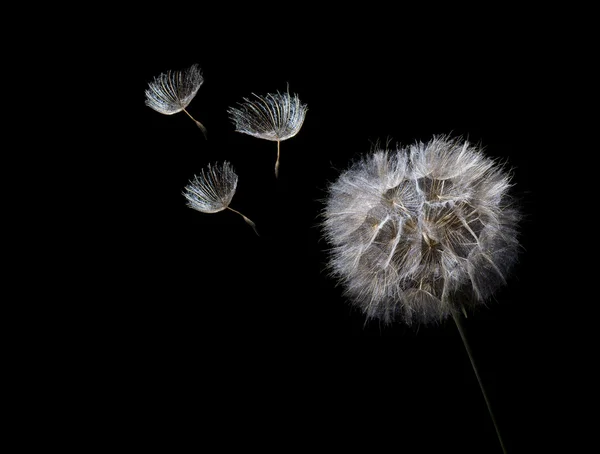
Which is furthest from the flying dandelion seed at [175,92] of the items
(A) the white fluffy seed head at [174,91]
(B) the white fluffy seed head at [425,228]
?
(B) the white fluffy seed head at [425,228]

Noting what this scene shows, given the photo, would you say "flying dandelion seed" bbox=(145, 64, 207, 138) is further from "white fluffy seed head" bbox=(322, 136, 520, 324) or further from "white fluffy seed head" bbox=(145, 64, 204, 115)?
"white fluffy seed head" bbox=(322, 136, 520, 324)

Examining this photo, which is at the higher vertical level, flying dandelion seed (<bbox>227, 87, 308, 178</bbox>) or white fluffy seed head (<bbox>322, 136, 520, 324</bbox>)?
flying dandelion seed (<bbox>227, 87, 308, 178</bbox>)

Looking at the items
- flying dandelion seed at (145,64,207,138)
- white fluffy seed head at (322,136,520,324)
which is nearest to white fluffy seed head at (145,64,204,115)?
flying dandelion seed at (145,64,207,138)

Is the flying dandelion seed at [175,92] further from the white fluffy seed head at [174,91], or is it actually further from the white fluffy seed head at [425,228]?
the white fluffy seed head at [425,228]

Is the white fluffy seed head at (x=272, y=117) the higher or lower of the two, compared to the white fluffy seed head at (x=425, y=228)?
higher

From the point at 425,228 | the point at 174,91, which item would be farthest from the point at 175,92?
the point at 425,228
